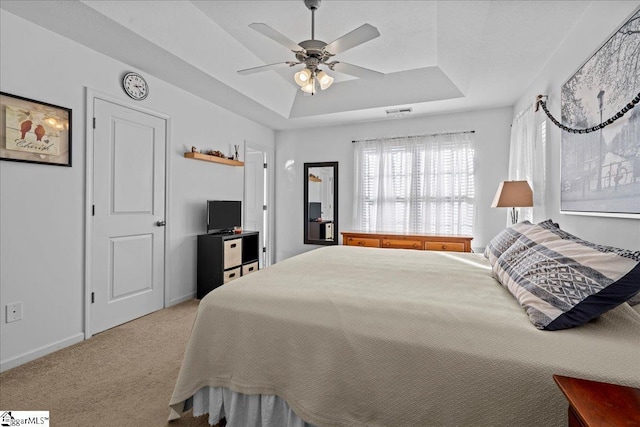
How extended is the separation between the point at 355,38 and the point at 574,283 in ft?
6.00

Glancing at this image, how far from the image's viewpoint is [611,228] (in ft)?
5.83

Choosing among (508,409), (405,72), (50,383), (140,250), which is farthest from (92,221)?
(405,72)

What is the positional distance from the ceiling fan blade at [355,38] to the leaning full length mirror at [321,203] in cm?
304

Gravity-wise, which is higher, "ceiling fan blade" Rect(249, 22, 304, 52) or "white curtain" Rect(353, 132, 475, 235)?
"ceiling fan blade" Rect(249, 22, 304, 52)

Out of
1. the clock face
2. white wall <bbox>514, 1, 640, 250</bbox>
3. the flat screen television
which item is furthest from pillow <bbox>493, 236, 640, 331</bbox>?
the clock face

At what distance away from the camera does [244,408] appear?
1.53 metres

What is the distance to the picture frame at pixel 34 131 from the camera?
87.9 inches

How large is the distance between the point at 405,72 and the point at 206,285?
11.8ft

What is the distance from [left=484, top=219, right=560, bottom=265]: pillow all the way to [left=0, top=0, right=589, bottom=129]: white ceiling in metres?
1.55

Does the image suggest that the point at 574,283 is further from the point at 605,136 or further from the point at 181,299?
the point at 181,299

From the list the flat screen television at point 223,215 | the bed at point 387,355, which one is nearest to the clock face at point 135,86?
the flat screen television at point 223,215

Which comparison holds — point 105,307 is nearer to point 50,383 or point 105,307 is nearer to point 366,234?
point 50,383

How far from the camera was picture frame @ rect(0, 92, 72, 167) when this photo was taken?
2232 mm

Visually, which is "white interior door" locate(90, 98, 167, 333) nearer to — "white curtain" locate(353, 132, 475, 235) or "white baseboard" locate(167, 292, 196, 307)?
"white baseboard" locate(167, 292, 196, 307)
